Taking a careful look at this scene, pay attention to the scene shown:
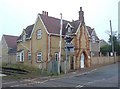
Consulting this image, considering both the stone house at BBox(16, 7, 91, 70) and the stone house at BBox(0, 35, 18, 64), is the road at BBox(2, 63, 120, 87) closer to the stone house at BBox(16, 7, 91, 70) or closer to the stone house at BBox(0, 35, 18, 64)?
the stone house at BBox(16, 7, 91, 70)

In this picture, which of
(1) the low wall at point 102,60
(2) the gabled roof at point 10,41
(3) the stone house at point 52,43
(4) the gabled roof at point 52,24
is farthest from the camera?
(2) the gabled roof at point 10,41

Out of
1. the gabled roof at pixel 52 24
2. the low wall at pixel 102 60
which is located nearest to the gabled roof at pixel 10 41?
the gabled roof at pixel 52 24

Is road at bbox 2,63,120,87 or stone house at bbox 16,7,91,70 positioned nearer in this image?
road at bbox 2,63,120,87

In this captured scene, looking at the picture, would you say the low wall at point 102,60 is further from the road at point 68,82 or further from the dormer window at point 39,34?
the road at point 68,82

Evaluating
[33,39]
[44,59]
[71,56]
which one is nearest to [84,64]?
[71,56]

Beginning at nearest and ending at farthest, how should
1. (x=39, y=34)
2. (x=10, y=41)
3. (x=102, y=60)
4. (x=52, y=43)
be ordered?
(x=52, y=43) < (x=39, y=34) < (x=102, y=60) < (x=10, y=41)

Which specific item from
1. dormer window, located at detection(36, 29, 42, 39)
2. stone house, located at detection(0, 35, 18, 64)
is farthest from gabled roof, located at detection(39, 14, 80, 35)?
stone house, located at detection(0, 35, 18, 64)

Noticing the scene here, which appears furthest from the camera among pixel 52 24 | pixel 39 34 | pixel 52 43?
pixel 52 24

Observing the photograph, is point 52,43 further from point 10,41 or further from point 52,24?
point 10,41

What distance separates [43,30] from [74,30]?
508cm

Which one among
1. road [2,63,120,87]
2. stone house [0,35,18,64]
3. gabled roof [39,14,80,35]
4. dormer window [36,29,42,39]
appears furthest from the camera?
stone house [0,35,18,64]

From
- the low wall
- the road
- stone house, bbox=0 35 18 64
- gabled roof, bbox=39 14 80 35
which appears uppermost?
gabled roof, bbox=39 14 80 35

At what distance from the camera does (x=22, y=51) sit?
45.1 meters

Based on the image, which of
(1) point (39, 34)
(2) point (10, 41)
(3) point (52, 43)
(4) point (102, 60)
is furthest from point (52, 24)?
(2) point (10, 41)
